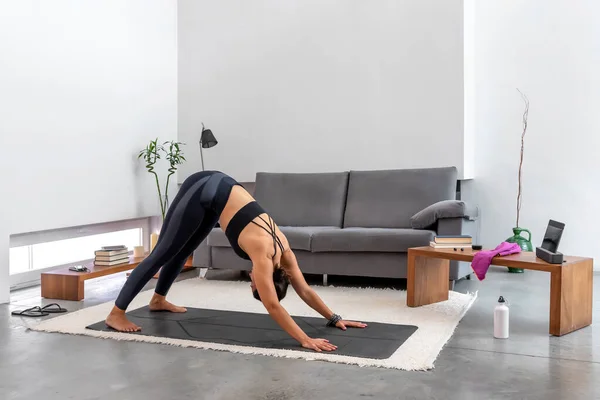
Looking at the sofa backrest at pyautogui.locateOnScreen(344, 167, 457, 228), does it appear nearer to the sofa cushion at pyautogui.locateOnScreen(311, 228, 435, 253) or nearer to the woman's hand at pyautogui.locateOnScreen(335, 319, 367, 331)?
the sofa cushion at pyautogui.locateOnScreen(311, 228, 435, 253)

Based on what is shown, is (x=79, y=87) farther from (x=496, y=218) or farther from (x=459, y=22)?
(x=496, y=218)

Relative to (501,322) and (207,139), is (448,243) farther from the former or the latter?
(207,139)

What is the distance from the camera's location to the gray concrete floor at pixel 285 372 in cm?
271

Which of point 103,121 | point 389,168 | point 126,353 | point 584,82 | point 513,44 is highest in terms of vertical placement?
point 513,44

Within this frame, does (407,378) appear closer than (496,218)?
Yes

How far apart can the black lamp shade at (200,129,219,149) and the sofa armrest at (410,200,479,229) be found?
231 centimetres

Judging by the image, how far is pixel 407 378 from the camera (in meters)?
2.88

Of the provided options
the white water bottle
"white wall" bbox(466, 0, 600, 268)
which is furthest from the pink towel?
"white wall" bbox(466, 0, 600, 268)

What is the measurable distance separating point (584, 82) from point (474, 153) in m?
1.21

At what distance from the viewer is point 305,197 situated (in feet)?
20.0

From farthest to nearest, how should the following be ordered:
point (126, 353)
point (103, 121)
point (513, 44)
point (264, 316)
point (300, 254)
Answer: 1. point (513, 44)
2. point (103, 121)
3. point (300, 254)
4. point (264, 316)
5. point (126, 353)

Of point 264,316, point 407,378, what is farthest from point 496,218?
point 407,378

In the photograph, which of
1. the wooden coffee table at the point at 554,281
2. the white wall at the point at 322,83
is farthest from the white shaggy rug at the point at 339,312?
the white wall at the point at 322,83

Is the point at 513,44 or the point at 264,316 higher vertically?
the point at 513,44
